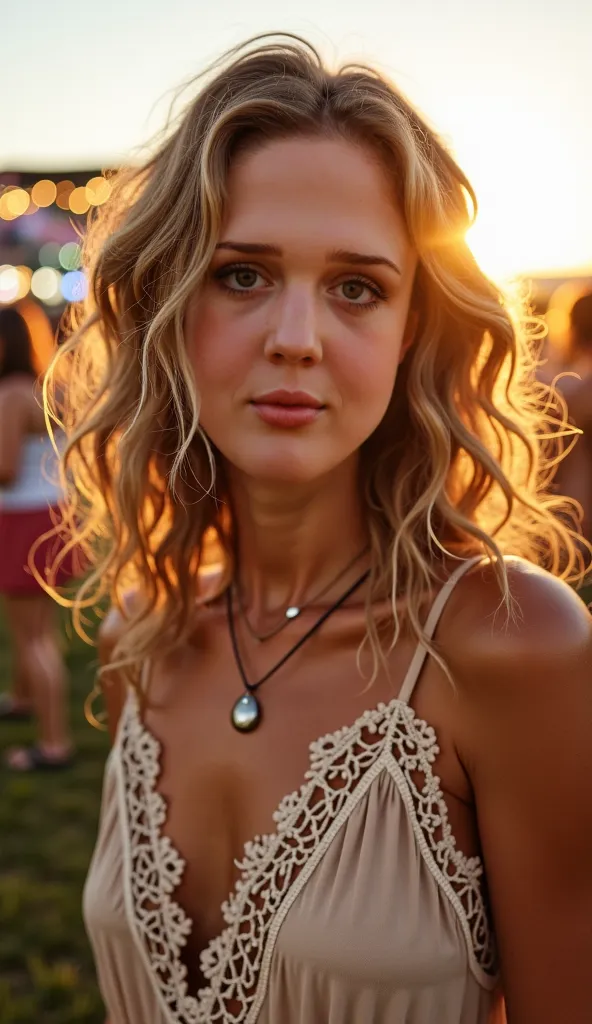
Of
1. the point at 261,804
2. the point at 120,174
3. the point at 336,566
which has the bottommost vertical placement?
the point at 261,804

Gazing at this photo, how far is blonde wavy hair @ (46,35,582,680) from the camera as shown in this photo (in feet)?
4.62

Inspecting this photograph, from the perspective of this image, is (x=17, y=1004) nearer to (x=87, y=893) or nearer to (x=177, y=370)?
(x=87, y=893)

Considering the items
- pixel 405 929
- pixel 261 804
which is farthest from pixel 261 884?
pixel 405 929

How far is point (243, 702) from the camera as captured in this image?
156 centimetres

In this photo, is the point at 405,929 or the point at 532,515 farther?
the point at 532,515

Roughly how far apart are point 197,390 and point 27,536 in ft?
11.1

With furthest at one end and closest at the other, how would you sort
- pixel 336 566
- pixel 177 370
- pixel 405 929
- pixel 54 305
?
pixel 54 305 < pixel 336 566 < pixel 177 370 < pixel 405 929

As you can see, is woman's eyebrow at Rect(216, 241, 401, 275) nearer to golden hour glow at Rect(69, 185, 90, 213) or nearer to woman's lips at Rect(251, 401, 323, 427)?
woman's lips at Rect(251, 401, 323, 427)

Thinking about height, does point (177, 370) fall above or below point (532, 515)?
above

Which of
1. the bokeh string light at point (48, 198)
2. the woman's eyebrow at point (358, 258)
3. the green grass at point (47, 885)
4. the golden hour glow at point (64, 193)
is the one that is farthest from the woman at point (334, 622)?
the golden hour glow at point (64, 193)

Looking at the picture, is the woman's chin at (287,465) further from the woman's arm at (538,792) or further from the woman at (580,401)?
the woman at (580,401)

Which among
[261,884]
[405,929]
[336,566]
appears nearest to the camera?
[405,929]

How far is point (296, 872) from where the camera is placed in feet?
4.47

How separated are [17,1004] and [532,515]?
91.0 inches
